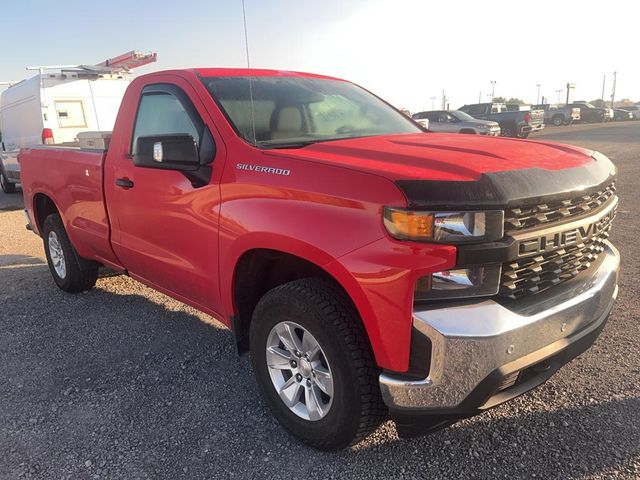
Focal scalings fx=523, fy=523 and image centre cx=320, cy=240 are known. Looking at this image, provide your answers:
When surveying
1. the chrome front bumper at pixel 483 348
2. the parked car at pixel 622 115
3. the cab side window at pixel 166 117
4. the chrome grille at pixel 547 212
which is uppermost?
the cab side window at pixel 166 117

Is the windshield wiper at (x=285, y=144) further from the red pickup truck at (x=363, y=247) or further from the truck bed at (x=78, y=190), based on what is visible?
the truck bed at (x=78, y=190)

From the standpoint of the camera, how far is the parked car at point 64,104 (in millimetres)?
10383

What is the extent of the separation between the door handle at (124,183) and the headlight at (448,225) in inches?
88.2

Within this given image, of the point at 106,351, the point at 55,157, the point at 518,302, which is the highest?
the point at 55,157

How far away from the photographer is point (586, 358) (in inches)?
135

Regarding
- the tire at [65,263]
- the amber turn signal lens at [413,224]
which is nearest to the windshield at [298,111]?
the amber turn signal lens at [413,224]

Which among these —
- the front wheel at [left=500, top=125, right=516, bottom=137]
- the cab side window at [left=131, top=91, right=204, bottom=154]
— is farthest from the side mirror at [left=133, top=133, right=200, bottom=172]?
the front wheel at [left=500, top=125, right=516, bottom=137]

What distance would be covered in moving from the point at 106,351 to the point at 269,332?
178cm

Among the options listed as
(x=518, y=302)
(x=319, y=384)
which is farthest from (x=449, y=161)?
(x=319, y=384)

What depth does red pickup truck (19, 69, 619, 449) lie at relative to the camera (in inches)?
81.0

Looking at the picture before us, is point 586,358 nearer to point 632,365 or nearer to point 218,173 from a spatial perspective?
point 632,365

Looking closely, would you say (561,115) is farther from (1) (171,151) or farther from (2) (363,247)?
(2) (363,247)

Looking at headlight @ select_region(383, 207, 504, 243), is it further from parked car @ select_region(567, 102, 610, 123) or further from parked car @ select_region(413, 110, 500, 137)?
parked car @ select_region(567, 102, 610, 123)

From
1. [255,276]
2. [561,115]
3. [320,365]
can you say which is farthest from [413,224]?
[561,115]
